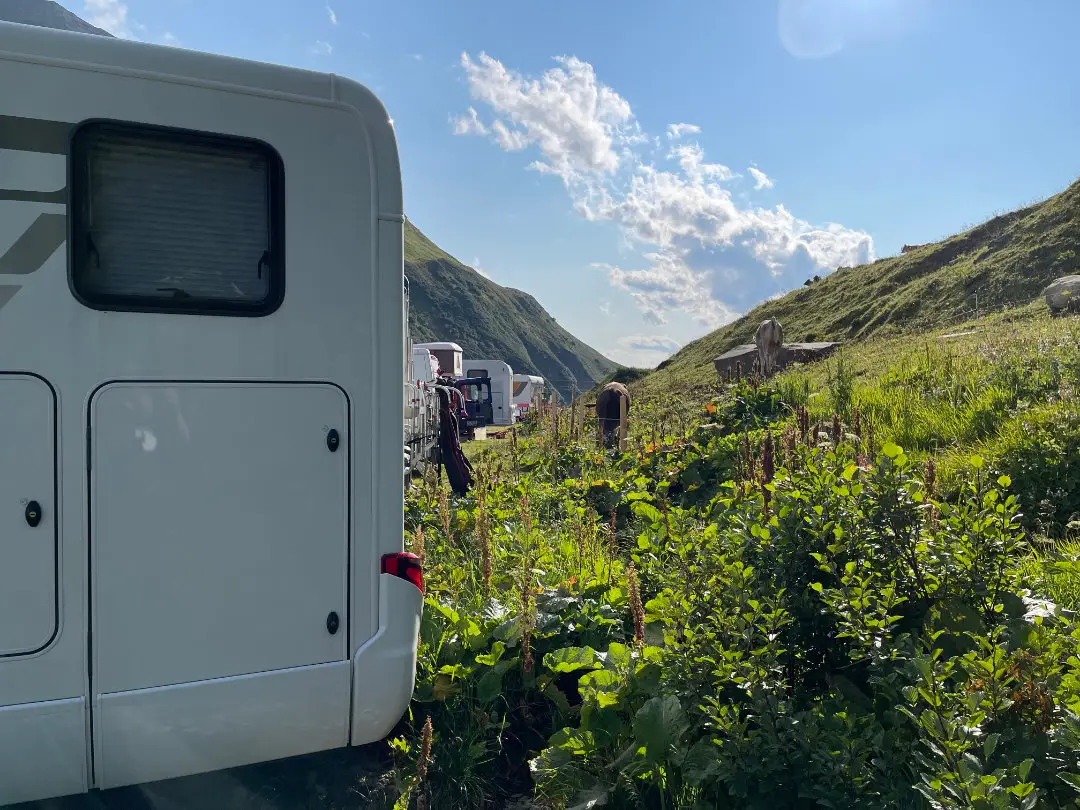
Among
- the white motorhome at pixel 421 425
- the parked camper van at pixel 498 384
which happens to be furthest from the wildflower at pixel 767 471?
the parked camper van at pixel 498 384

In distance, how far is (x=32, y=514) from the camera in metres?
2.67

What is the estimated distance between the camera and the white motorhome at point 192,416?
268 cm

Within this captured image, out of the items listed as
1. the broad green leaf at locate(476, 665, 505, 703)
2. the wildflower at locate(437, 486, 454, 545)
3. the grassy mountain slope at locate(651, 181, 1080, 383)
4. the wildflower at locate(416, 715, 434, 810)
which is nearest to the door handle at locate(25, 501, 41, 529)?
the wildflower at locate(416, 715, 434, 810)

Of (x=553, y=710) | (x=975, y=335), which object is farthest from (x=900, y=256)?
(x=553, y=710)

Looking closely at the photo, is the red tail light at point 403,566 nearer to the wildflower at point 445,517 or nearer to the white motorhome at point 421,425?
the wildflower at point 445,517

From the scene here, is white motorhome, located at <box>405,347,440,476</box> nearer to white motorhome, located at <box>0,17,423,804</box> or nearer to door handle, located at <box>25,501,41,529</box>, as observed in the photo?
white motorhome, located at <box>0,17,423,804</box>

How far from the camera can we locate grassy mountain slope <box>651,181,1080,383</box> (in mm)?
18500

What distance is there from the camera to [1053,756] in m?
2.31

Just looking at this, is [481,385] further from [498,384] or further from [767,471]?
[767,471]

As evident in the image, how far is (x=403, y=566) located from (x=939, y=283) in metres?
22.4

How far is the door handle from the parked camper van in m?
30.8

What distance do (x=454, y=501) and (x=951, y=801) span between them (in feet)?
16.9

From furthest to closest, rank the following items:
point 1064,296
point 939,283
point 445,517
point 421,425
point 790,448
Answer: point 939,283 → point 1064,296 → point 421,425 → point 445,517 → point 790,448

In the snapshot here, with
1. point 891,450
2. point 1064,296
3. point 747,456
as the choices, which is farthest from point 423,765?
point 1064,296
